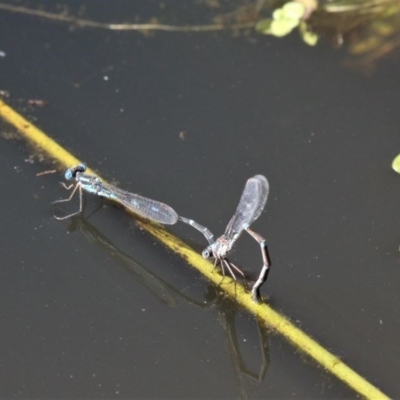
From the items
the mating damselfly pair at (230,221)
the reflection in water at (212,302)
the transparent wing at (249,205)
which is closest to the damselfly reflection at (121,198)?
the mating damselfly pair at (230,221)

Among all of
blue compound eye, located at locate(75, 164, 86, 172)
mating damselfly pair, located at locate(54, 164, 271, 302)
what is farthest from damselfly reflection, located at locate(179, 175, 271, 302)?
blue compound eye, located at locate(75, 164, 86, 172)

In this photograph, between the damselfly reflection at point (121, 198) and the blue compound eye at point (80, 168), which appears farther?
the blue compound eye at point (80, 168)

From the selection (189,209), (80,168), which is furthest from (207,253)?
(80,168)

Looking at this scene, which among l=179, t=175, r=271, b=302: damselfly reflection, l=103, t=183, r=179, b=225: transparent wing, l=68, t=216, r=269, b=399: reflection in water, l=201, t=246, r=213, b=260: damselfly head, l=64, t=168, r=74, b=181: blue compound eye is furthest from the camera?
l=64, t=168, r=74, b=181: blue compound eye

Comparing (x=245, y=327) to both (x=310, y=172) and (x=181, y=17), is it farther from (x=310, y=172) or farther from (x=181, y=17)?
(x=181, y=17)

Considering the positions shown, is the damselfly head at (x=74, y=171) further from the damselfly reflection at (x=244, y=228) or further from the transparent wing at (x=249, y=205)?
the transparent wing at (x=249, y=205)

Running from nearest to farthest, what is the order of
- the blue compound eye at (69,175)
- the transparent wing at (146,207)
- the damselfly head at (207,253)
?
the damselfly head at (207,253), the transparent wing at (146,207), the blue compound eye at (69,175)

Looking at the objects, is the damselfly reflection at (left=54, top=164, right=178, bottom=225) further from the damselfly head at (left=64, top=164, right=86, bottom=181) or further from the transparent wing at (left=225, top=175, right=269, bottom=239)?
the transparent wing at (left=225, top=175, right=269, bottom=239)

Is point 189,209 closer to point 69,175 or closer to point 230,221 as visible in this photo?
point 230,221
